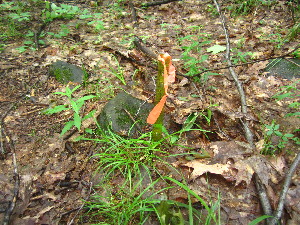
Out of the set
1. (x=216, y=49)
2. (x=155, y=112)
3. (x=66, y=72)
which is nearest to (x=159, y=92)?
(x=155, y=112)

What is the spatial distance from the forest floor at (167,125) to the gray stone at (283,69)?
10cm

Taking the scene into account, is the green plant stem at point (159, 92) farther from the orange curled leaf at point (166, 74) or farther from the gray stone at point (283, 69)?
the gray stone at point (283, 69)

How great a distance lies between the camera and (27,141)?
1994 mm

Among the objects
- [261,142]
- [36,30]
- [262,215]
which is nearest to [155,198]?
[262,215]

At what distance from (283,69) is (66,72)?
2.84 meters

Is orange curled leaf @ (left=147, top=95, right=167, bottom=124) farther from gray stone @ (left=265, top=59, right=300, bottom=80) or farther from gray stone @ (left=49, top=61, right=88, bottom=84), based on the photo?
gray stone @ (left=265, top=59, right=300, bottom=80)

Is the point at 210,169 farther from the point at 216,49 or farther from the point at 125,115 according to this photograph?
the point at 216,49

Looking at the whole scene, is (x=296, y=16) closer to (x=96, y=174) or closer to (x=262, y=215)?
(x=262, y=215)

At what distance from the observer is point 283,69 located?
→ 8.63 ft

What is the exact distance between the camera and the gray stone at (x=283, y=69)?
255 centimetres

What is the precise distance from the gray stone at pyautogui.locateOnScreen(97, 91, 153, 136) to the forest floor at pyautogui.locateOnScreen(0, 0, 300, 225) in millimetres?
Result: 186

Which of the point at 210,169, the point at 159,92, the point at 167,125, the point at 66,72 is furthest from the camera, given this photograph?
the point at 66,72

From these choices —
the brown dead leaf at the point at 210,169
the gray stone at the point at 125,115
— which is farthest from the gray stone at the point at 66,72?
the brown dead leaf at the point at 210,169

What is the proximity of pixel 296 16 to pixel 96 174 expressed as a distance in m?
4.24
